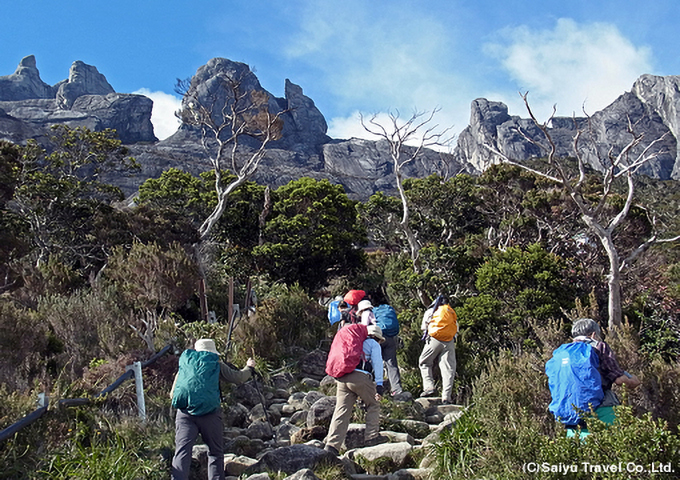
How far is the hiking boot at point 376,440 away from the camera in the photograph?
5742 millimetres

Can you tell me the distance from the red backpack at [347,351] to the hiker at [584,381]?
1.99m

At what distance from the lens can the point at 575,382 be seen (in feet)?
13.3

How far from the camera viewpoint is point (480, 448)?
4.48 m

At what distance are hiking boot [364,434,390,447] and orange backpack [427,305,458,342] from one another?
7.89ft

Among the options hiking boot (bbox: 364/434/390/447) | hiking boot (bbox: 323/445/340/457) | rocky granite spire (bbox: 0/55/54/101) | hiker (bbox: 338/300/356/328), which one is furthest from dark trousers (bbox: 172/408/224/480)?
rocky granite spire (bbox: 0/55/54/101)

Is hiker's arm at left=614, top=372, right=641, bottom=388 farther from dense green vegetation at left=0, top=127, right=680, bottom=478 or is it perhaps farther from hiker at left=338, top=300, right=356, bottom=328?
hiker at left=338, top=300, right=356, bottom=328

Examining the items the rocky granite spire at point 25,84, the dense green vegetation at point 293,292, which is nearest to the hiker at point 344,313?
the dense green vegetation at point 293,292

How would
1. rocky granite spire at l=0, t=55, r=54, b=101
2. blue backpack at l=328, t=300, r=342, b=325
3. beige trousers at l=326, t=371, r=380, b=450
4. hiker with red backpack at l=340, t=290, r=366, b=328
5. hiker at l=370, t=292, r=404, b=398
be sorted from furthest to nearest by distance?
rocky granite spire at l=0, t=55, r=54, b=101 → blue backpack at l=328, t=300, r=342, b=325 → hiker at l=370, t=292, r=404, b=398 → hiker with red backpack at l=340, t=290, r=366, b=328 → beige trousers at l=326, t=371, r=380, b=450

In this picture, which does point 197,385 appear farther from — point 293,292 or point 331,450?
point 293,292

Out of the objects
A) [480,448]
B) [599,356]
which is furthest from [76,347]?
[599,356]

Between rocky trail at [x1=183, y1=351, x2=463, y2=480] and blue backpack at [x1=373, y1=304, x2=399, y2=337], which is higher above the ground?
blue backpack at [x1=373, y1=304, x2=399, y2=337]

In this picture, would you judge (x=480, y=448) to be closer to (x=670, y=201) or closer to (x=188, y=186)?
(x=188, y=186)

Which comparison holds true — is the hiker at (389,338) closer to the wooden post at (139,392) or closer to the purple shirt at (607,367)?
the wooden post at (139,392)

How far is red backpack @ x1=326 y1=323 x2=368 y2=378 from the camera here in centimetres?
546
